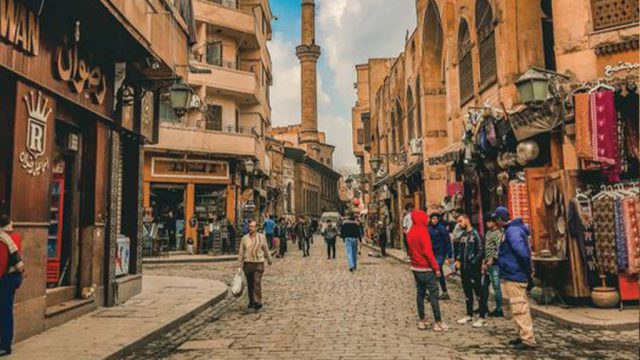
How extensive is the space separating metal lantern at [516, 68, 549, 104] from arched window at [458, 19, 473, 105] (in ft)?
22.3

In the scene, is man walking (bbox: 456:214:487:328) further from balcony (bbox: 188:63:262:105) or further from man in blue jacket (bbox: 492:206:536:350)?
balcony (bbox: 188:63:262:105)

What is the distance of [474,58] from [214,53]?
17.4m

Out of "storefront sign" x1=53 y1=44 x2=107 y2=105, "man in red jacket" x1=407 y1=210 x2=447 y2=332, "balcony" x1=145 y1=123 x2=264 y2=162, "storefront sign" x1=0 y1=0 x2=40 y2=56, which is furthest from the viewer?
"balcony" x1=145 y1=123 x2=264 y2=162

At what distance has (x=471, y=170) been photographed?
15.8 meters

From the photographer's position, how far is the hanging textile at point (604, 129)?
9.12 metres

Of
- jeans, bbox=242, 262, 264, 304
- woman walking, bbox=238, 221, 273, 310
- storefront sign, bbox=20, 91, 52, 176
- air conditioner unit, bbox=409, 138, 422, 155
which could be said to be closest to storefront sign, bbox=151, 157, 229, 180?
air conditioner unit, bbox=409, 138, 422, 155

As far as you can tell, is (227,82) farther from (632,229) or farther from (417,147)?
(632,229)

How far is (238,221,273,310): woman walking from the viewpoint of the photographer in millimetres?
10305

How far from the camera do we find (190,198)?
27.1 meters

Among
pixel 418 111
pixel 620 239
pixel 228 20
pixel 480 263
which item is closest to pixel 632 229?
pixel 620 239

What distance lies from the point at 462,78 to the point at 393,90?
537 inches

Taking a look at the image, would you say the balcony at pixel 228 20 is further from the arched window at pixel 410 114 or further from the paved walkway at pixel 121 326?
the paved walkway at pixel 121 326

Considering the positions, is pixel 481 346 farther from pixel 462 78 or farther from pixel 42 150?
pixel 462 78

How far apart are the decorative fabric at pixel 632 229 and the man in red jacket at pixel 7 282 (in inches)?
347
